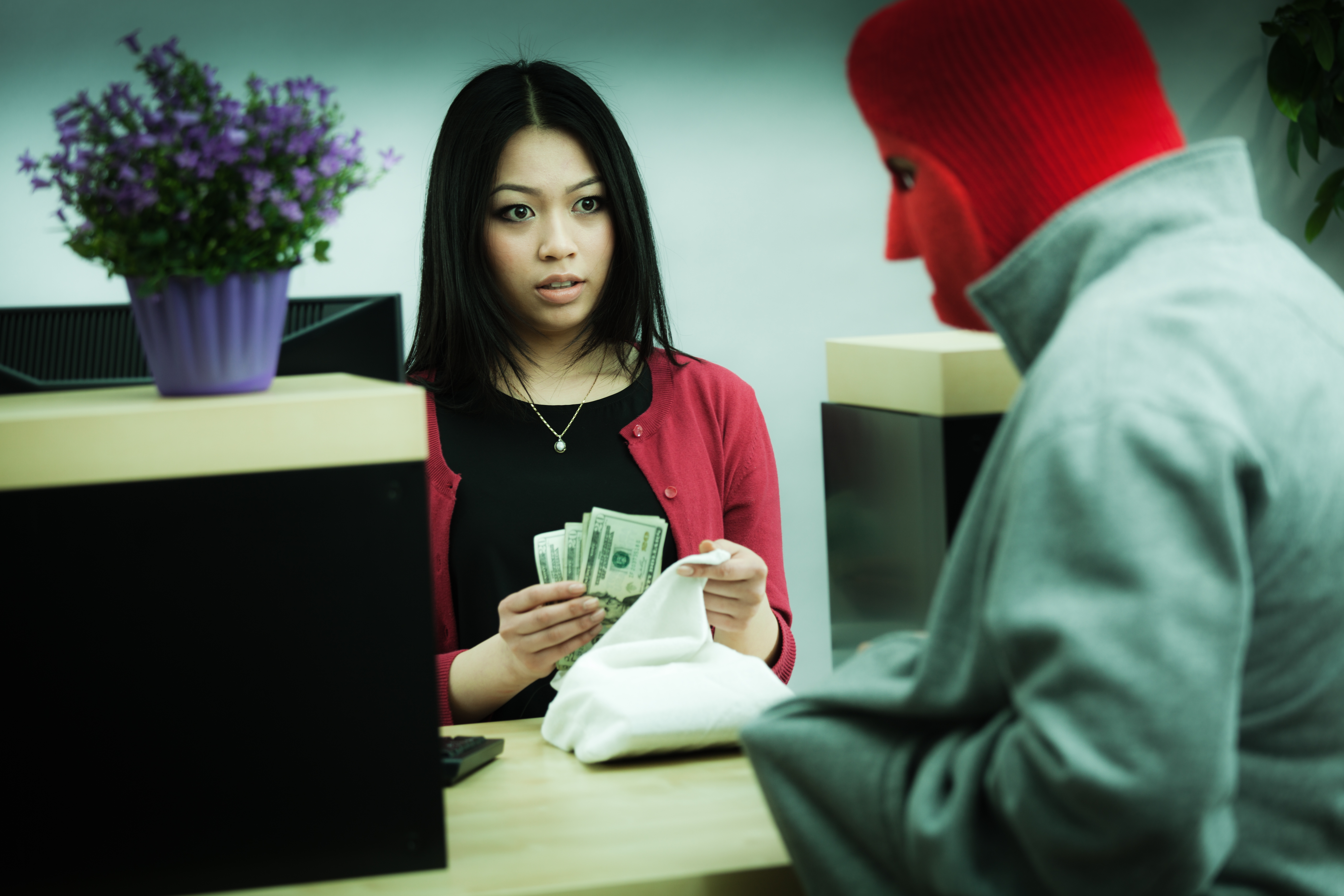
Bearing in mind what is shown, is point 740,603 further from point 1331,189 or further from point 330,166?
point 1331,189

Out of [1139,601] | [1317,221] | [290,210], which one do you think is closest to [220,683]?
[290,210]

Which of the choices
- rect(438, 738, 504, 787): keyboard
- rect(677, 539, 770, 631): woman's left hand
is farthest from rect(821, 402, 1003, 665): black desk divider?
rect(438, 738, 504, 787): keyboard

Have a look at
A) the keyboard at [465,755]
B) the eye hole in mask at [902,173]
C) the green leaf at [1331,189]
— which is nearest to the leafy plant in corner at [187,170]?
the eye hole in mask at [902,173]

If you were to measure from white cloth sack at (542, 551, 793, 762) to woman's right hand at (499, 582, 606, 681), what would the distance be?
0.33 ft

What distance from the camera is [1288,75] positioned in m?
2.95

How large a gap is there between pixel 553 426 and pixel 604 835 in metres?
0.95

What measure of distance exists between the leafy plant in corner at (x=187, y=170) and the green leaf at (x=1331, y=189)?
117 inches

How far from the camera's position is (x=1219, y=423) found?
2.17 feet

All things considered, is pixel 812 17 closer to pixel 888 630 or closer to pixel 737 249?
pixel 737 249

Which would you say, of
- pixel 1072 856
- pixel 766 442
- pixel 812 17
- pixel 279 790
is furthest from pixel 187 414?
pixel 812 17

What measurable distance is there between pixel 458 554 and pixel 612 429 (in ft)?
1.14

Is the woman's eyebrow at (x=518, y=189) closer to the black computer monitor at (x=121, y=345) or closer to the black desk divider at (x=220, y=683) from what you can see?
the black computer monitor at (x=121, y=345)

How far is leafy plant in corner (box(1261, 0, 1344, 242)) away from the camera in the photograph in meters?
2.86

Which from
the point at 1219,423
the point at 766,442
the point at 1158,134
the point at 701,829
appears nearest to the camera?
the point at 1219,423
